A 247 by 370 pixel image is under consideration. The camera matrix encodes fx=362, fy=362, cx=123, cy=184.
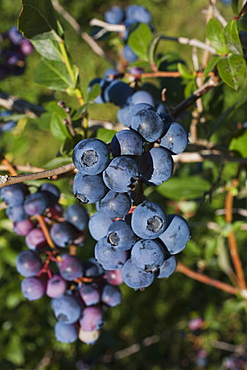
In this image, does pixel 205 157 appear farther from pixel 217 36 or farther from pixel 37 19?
pixel 37 19

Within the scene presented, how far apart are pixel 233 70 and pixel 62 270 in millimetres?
751

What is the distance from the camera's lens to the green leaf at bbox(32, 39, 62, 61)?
114 centimetres

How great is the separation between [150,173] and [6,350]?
1.94 meters

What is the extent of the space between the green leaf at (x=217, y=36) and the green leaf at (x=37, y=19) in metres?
0.47

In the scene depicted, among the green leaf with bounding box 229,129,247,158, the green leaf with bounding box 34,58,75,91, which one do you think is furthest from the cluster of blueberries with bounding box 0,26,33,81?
the green leaf with bounding box 229,129,247,158

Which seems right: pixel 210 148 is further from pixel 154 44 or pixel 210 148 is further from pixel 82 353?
pixel 82 353

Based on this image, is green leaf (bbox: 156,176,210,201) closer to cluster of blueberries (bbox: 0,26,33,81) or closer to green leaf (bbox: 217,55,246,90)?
green leaf (bbox: 217,55,246,90)

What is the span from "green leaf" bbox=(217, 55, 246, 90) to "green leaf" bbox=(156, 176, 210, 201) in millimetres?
787

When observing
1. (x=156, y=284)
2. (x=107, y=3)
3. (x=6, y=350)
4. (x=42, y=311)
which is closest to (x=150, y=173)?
(x=6, y=350)

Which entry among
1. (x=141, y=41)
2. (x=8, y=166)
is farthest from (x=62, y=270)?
(x=141, y=41)

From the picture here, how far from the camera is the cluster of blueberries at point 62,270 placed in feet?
3.58

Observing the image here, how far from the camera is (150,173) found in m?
0.77

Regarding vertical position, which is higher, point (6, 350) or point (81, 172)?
point (81, 172)

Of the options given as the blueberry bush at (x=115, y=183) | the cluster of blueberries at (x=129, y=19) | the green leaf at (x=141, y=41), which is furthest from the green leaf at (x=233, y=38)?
the cluster of blueberries at (x=129, y=19)
